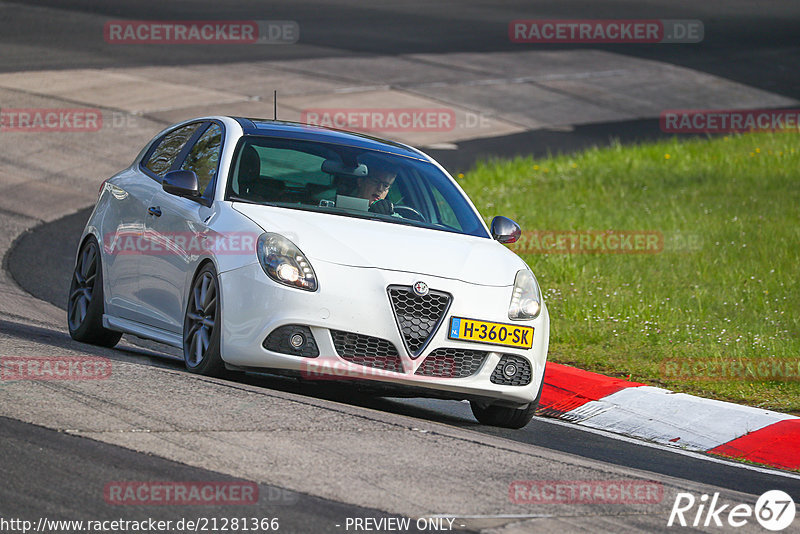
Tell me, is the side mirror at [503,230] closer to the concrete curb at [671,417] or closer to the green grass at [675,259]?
the concrete curb at [671,417]

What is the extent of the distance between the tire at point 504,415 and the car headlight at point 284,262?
5.18 ft

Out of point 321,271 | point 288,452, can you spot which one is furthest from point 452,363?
point 288,452

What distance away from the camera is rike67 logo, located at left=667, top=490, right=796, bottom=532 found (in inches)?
233

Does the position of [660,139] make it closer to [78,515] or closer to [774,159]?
[774,159]

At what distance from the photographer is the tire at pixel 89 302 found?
9.26m

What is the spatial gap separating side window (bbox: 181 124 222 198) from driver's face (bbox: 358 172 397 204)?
3.01 ft

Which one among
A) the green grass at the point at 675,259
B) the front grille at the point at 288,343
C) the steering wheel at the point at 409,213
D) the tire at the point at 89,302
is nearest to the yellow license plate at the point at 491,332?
the front grille at the point at 288,343

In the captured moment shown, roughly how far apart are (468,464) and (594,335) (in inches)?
199

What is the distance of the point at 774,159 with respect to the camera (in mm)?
20125

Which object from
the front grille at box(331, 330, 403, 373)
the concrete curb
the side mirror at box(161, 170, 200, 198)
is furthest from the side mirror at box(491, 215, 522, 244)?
the side mirror at box(161, 170, 200, 198)

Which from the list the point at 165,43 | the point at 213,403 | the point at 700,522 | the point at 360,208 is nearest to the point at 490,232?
the point at 360,208

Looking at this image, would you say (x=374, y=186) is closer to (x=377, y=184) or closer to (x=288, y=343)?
(x=377, y=184)

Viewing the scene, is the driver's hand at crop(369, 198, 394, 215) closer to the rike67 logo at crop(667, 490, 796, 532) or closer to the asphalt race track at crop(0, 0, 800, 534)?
the asphalt race track at crop(0, 0, 800, 534)

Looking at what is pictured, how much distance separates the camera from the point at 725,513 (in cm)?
610
